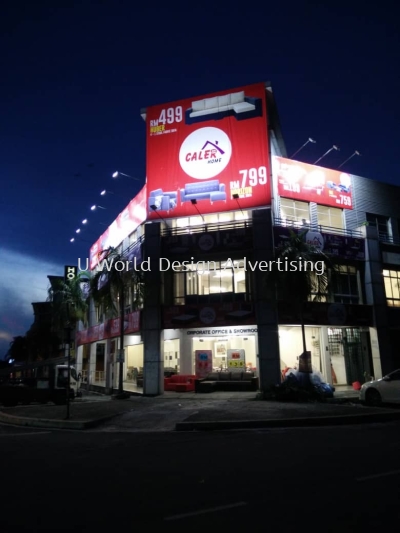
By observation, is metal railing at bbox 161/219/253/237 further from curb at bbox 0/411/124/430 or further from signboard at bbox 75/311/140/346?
curb at bbox 0/411/124/430

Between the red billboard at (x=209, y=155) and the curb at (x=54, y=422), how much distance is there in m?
15.6

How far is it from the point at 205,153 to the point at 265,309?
11.6 m

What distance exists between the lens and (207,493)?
606cm

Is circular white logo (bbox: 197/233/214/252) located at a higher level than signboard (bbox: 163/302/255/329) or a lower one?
higher

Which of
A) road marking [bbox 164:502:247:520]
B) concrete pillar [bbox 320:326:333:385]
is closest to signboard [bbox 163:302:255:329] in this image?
concrete pillar [bbox 320:326:333:385]

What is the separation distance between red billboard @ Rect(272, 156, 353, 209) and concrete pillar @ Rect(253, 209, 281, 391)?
13.0 feet

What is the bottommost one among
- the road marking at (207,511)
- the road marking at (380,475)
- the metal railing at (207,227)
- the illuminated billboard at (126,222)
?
the road marking at (380,475)

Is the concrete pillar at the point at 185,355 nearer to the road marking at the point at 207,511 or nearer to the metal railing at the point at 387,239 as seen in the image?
the metal railing at the point at 387,239

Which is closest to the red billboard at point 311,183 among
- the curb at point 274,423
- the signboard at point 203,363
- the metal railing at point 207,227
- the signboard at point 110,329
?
the metal railing at point 207,227

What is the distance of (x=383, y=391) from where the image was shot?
17.7m

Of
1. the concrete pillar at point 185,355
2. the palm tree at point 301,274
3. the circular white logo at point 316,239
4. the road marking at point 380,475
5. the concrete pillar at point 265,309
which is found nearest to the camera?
the road marking at point 380,475

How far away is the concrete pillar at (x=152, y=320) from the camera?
2531cm

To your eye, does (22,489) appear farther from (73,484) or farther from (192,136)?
(192,136)

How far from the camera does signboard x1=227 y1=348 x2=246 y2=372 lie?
27234 mm
